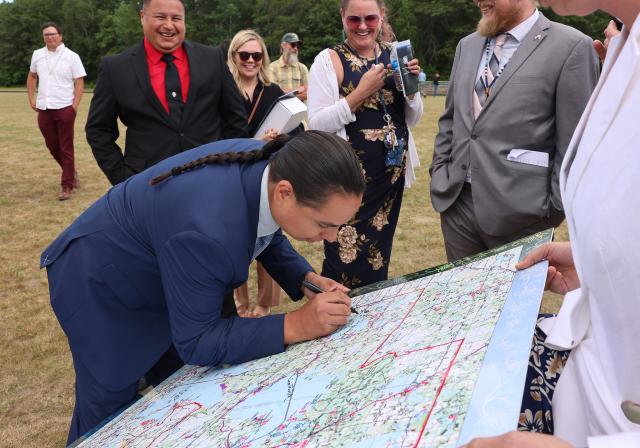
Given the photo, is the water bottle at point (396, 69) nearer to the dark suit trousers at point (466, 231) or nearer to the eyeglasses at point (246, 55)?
the dark suit trousers at point (466, 231)

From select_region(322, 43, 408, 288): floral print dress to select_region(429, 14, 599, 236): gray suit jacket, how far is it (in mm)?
548

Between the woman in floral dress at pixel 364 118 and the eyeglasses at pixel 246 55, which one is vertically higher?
the eyeglasses at pixel 246 55

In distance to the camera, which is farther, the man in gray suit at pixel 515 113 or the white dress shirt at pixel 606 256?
the man in gray suit at pixel 515 113

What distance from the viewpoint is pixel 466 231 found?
282cm

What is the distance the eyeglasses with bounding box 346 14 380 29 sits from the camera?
3.11m

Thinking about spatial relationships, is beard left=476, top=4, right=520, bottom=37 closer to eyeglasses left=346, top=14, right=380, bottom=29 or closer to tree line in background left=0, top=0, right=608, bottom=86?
eyeglasses left=346, top=14, right=380, bottom=29

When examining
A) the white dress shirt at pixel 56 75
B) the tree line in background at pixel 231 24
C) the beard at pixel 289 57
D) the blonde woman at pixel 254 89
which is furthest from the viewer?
the tree line in background at pixel 231 24

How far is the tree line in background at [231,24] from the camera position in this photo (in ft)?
151

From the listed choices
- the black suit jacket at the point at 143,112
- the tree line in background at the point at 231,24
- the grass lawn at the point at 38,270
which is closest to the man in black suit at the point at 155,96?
the black suit jacket at the point at 143,112

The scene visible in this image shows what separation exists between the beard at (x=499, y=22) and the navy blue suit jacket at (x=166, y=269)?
1.27m

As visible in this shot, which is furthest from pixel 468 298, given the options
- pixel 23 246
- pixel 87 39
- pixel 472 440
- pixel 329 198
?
pixel 87 39

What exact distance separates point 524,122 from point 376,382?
157 cm

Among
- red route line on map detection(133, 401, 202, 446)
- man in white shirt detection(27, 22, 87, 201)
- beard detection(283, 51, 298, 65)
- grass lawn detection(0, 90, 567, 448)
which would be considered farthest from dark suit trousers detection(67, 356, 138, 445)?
man in white shirt detection(27, 22, 87, 201)

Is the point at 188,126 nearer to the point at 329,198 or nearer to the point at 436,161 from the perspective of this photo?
the point at 436,161
